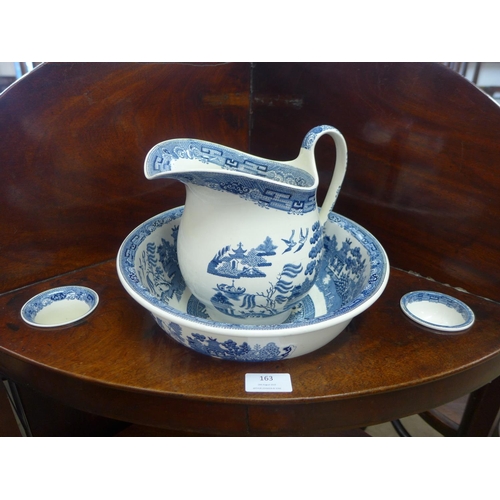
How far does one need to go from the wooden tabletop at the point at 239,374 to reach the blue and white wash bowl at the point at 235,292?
0.03 metres

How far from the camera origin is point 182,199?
80 cm

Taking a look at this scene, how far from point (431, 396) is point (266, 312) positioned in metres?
0.23

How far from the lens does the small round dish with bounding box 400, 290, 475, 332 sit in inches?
24.1

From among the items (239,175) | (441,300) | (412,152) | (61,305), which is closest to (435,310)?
(441,300)

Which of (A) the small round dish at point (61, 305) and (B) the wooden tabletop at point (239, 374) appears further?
(A) the small round dish at point (61, 305)

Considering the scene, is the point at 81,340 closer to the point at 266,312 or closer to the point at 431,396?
the point at 266,312

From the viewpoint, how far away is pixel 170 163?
538 mm

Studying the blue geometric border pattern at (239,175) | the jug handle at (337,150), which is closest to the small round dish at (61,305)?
the blue geometric border pattern at (239,175)

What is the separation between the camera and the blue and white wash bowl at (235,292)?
474 mm

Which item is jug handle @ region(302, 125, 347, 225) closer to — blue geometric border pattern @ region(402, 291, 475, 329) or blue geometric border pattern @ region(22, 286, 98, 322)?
blue geometric border pattern @ region(402, 291, 475, 329)

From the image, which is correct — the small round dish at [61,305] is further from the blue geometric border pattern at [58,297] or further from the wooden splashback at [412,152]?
the wooden splashback at [412,152]

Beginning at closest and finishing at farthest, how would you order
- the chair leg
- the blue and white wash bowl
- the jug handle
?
the blue and white wash bowl < the jug handle < the chair leg

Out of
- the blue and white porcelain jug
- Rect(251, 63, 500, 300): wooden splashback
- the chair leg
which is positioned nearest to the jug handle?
the blue and white porcelain jug

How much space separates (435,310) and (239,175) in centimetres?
38
